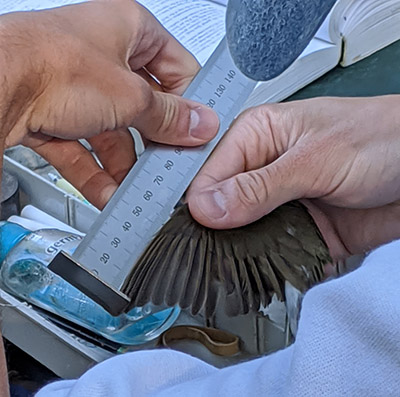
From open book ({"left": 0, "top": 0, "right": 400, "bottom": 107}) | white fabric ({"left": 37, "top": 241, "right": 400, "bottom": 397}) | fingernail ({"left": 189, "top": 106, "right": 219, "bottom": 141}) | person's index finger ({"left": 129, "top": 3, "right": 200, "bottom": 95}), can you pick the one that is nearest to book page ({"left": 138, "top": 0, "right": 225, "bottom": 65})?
open book ({"left": 0, "top": 0, "right": 400, "bottom": 107})

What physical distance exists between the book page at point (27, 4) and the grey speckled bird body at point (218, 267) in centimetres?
54

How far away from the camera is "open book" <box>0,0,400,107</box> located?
0.83 m

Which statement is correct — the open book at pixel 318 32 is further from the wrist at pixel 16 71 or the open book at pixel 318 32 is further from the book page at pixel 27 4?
the wrist at pixel 16 71

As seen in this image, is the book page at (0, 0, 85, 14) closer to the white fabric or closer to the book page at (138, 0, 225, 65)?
the book page at (138, 0, 225, 65)

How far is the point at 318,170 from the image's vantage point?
61cm

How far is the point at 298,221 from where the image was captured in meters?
0.60

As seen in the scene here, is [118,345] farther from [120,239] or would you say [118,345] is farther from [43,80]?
[43,80]

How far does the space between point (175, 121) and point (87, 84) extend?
0.09m

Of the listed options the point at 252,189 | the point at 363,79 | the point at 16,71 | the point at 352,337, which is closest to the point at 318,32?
the point at 363,79

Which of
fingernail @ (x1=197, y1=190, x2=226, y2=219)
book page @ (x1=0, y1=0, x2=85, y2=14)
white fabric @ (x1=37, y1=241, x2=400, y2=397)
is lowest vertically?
book page @ (x1=0, y1=0, x2=85, y2=14)

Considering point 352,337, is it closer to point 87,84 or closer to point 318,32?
point 87,84

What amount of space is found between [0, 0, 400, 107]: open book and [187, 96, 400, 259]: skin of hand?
14 centimetres

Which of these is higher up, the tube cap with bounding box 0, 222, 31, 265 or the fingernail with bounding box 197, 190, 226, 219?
the fingernail with bounding box 197, 190, 226, 219

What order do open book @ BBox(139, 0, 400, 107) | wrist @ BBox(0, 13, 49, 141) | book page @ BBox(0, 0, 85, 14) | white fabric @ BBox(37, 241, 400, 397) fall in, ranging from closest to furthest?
white fabric @ BBox(37, 241, 400, 397), wrist @ BBox(0, 13, 49, 141), open book @ BBox(139, 0, 400, 107), book page @ BBox(0, 0, 85, 14)
